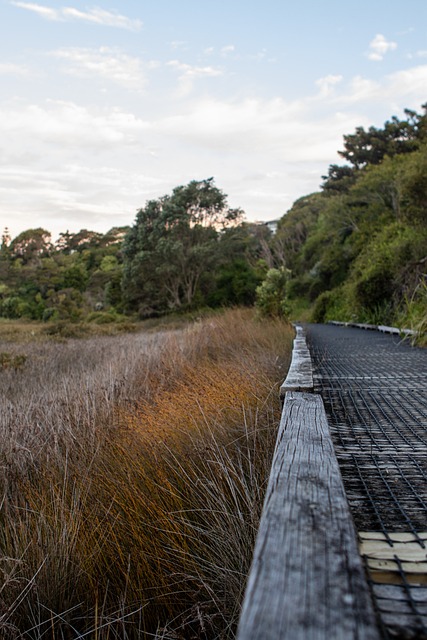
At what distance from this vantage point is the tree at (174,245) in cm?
3147

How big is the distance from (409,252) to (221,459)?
12511 mm

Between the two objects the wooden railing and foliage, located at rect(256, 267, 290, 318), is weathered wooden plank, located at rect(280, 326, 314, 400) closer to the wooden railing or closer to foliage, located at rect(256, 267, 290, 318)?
the wooden railing

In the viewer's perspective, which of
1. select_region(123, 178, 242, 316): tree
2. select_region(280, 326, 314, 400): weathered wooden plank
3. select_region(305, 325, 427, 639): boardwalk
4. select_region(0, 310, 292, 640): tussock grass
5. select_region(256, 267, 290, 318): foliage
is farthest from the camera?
select_region(123, 178, 242, 316): tree

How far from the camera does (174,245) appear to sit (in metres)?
30.4

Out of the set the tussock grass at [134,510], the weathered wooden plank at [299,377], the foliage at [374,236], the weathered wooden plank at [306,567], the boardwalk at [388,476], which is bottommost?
the tussock grass at [134,510]

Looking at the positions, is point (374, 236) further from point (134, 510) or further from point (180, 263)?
point (134, 510)

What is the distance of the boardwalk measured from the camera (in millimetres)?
1016

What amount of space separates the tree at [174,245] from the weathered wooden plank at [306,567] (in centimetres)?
2974

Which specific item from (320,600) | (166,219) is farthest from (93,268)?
(320,600)

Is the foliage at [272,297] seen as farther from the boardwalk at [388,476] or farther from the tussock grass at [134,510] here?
the tussock grass at [134,510]

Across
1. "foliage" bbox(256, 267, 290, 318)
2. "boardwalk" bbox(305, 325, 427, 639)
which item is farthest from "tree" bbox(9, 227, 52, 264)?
"boardwalk" bbox(305, 325, 427, 639)

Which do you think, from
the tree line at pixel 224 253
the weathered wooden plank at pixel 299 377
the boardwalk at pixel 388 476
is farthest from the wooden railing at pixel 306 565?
the tree line at pixel 224 253

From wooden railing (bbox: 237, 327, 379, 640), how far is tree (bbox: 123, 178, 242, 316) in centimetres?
2972

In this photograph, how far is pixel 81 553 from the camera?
187 cm
